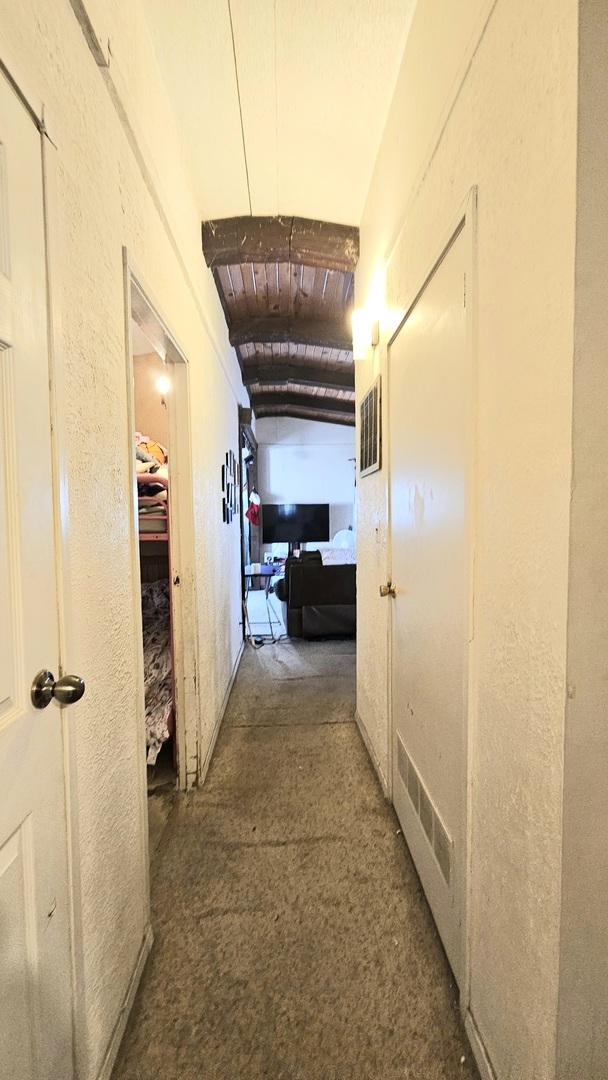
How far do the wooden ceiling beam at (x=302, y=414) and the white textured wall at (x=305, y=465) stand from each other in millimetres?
336

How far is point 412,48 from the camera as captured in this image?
134 cm

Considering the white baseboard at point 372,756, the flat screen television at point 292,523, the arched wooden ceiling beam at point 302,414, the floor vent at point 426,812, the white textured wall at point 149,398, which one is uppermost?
the arched wooden ceiling beam at point 302,414

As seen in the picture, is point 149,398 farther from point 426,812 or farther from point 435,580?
point 426,812

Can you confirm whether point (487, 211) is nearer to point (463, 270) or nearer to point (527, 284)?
point (463, 270)

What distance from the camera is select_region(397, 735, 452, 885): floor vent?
1.22 m

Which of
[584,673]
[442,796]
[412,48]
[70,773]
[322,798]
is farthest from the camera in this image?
[322,798]

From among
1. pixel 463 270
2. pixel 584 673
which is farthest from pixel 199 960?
pixel 463 270

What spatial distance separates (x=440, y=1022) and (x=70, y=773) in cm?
112

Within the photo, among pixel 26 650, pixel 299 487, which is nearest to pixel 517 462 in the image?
pixel 26 650

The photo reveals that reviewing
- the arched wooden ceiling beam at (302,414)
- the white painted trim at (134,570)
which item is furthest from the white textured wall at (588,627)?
the arched wooden ceiling beam at (302,414)

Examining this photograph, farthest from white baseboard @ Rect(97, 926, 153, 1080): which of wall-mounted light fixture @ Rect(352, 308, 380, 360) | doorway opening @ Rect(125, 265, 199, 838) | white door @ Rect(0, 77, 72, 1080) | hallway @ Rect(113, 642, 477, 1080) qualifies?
wall-mounted light fixture @ Rect(352, 308, 380, 360)

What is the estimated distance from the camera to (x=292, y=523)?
7.73m

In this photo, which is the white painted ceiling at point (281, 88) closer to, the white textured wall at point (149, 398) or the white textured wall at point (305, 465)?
the white textured wall at point (149, 398)

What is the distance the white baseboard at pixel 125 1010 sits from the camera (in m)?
0.97
